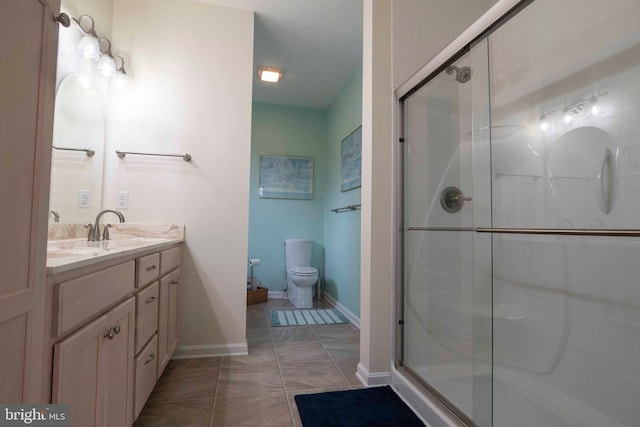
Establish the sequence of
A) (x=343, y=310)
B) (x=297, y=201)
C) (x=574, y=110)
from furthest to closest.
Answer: (x=297, y=201), (x=343, y=310), (x=574, y=110)

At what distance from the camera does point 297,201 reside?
13.7ft

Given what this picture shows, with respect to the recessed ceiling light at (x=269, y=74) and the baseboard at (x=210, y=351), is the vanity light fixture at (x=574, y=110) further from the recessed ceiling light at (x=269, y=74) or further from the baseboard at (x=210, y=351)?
the recessed ceiling light at (x=269, y=74)

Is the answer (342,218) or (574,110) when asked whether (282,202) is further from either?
(574,110)

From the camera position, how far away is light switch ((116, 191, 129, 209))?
2113 mm

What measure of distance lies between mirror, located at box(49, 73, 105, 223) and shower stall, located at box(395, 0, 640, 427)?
6.15 ft

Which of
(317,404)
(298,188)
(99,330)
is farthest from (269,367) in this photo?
(298,188)

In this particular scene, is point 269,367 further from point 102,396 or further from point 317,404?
point 102,396

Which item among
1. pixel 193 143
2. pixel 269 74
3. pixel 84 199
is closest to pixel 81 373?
pixel 84 199

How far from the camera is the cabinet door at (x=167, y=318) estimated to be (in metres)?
1.65

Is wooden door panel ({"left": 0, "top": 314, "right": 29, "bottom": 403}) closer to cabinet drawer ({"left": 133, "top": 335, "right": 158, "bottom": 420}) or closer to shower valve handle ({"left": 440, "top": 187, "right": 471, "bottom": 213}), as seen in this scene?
cabinet drawer ({"left": 133, "top": 335, "right": 158, "bottom": 420})

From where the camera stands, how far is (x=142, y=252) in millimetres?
1349

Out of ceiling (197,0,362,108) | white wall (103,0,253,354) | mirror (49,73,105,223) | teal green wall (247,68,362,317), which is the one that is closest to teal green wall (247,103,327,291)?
teal green wall (247,68,362,317)

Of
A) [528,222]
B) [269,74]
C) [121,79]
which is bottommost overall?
[528,222]

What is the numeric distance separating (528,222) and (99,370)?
1.93 m
